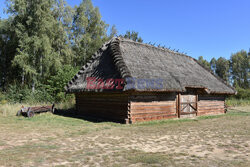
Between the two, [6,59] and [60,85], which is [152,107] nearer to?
[60,85]

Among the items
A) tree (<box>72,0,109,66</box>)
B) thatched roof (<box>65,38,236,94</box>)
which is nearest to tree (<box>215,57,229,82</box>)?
tree (<box>72,0,109,66</box>)

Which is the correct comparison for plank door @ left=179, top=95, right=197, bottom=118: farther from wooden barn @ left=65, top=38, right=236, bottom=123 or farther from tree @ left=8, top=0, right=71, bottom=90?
tree @ left=8, top=0, right=71, bottom=90

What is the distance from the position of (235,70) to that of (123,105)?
5099 cm

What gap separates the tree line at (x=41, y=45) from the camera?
21.2 meters

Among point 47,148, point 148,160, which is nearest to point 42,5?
point 47,148

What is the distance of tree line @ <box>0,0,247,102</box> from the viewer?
21.2 m

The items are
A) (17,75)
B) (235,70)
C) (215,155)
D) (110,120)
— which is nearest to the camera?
(215,155)

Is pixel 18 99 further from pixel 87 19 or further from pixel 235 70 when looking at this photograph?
pixel 235 70

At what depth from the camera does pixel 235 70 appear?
5231cm

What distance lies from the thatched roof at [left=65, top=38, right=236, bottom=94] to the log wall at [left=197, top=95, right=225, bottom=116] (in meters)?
0.95

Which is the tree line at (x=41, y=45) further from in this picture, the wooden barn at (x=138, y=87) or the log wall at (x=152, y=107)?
the log wall at (x=152, y=107)

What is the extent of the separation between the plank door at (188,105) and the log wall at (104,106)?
185 inches

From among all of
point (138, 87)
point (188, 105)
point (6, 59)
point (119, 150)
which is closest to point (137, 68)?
point (138, 87)

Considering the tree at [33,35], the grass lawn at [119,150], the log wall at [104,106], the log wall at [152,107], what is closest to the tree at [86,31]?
the tree at [33,35]
